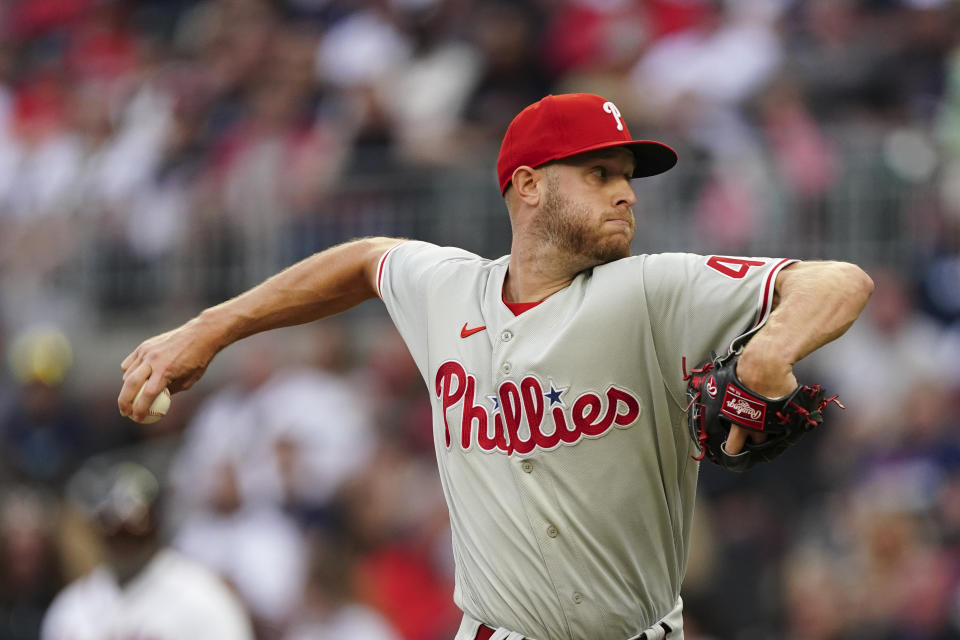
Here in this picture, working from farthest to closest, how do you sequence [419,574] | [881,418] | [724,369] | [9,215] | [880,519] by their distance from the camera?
[9,215]
[419,574]
[881,418]
[880,519]
[724,369]

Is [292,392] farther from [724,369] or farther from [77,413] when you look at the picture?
[724,369]

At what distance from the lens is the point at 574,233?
11.4 feet

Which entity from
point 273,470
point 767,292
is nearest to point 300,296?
point 767,292

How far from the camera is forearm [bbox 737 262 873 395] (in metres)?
2.81

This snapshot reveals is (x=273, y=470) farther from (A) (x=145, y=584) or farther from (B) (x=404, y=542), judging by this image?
(A) (x=145, y=584)

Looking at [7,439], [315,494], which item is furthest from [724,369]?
[7,439]

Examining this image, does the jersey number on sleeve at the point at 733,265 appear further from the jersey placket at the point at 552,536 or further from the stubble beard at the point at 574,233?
the jersey placket at the point at 552,536

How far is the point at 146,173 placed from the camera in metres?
11.8

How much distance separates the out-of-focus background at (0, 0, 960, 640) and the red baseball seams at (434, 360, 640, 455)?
10.1ft

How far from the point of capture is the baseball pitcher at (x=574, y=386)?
3.31 metres

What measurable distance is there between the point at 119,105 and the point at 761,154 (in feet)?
23.7

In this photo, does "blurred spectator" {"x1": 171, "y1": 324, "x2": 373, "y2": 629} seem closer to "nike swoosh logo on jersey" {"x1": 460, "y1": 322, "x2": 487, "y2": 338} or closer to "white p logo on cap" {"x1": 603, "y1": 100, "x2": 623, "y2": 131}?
"nike swoosh logo on jersey" {"x1": 460, "y1": 322, "x2": 487, "y2": 338}

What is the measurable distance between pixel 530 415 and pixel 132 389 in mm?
1088

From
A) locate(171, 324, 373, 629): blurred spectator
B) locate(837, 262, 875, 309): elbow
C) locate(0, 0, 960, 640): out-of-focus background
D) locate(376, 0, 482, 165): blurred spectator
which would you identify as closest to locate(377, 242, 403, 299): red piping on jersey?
locate(837, 262, 875, 309): elbow
